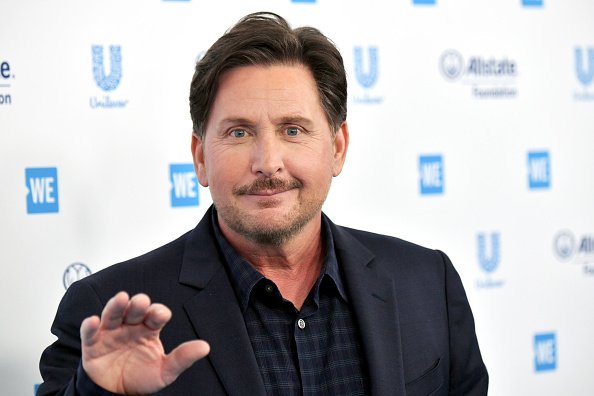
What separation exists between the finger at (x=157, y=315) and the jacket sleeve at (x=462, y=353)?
41.8 inches

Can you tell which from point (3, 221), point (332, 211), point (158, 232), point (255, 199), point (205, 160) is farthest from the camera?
point (332, 211)

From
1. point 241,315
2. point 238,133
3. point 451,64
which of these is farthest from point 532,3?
point 241,315

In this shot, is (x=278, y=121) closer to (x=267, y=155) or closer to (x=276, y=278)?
(x=267, y=155)

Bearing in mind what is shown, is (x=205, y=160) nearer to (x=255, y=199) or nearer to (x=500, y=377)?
(x=255, y=199)

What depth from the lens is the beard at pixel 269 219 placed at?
2.09 metres

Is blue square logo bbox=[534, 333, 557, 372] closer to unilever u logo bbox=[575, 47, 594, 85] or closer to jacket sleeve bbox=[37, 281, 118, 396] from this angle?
unilever u logo bbox=[575, 47, 594, 85]

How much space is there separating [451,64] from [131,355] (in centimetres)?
219

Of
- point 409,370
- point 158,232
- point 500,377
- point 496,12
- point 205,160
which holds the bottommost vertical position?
point 500,377

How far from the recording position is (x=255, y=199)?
2.10 meters

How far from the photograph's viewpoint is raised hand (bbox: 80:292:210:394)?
1597mm

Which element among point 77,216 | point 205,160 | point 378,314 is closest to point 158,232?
point 77,216

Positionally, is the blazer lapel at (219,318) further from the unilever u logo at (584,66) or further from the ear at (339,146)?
the unilever u logo at (584,66)

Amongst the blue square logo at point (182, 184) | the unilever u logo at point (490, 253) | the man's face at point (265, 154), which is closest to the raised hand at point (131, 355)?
the man's face at point (265, 154)

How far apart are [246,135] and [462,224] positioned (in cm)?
155
